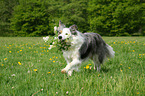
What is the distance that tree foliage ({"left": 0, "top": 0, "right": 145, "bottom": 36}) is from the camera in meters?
26.3

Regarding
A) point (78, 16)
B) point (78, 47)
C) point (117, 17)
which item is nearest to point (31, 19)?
point (78, 16)

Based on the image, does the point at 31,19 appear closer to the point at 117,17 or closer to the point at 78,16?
the point at 78,16

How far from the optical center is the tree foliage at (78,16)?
1037 inches

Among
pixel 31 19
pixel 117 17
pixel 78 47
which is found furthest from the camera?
pixel 31 19

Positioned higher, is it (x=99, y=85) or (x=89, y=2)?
(x=89, y=2)

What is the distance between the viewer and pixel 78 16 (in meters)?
29.0

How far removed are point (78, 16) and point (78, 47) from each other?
87.0 feet

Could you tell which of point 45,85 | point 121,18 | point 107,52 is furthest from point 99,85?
point 121,18

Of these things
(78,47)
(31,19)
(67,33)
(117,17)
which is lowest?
(78,47)

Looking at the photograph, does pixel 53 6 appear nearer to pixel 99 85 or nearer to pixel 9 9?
pixel 9 9

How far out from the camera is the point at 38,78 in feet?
10.2

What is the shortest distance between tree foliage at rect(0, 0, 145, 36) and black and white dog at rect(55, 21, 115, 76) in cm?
2242

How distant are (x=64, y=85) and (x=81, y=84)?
32 centimetres

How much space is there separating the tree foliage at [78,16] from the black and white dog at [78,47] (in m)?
22.4
